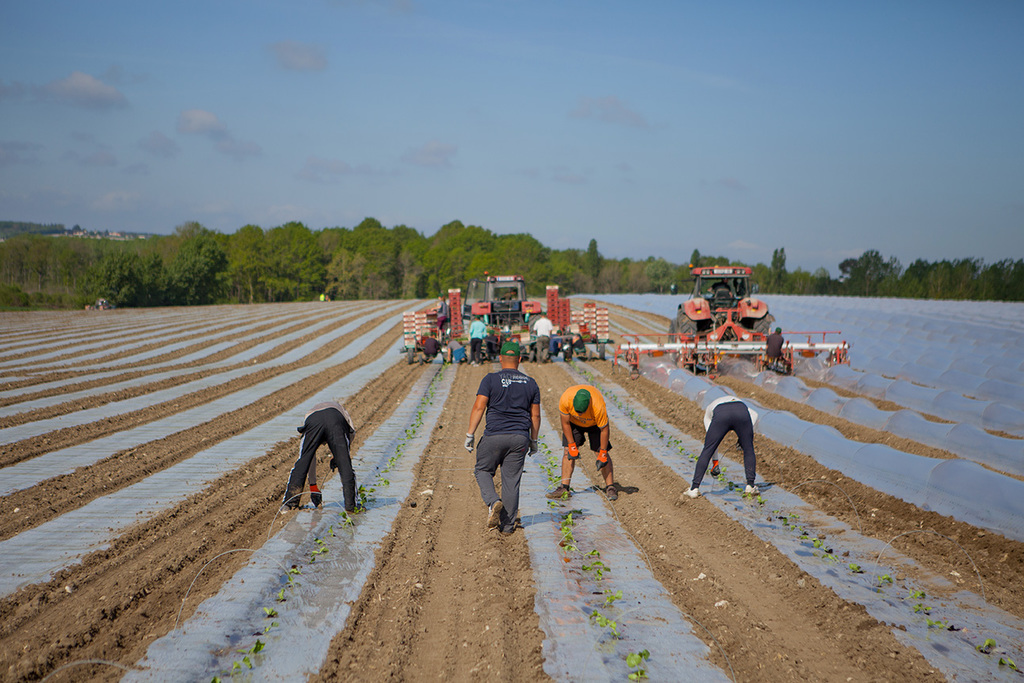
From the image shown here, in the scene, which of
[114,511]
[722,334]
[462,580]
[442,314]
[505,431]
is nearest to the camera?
[462,580]

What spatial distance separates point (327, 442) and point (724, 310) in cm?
1349

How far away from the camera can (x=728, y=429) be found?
680 cm

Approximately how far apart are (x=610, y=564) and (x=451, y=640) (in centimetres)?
167

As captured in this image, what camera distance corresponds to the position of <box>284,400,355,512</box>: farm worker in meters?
6.05

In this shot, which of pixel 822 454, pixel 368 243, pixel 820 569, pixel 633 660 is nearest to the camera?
pixel 633 660

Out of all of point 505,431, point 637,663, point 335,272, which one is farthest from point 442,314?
point 335,272

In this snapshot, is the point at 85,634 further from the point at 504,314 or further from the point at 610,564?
the point at 504,314

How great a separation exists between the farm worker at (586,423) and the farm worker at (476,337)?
10.8m

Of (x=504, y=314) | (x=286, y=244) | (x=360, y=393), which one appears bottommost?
(x=360, y=393)

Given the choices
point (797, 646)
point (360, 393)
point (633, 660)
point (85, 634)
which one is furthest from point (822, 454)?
point (360, 393)

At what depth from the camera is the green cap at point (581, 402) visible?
6.44 metres

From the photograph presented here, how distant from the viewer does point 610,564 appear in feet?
17.3

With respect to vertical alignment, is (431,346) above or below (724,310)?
below

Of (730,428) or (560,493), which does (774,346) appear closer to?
(730,428)
